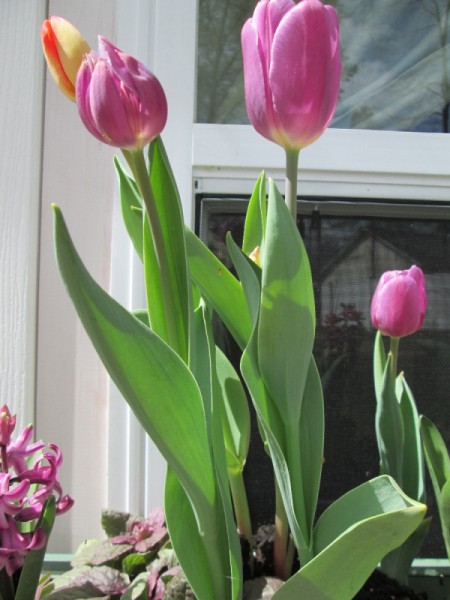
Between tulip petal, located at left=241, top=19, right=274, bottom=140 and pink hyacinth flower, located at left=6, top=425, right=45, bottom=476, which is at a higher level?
tulip petal, located at left=241, top=19, right=274, bottom=140

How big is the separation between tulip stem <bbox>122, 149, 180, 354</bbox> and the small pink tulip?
0.77ft

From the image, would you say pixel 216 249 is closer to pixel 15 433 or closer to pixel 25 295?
pixel 25 295

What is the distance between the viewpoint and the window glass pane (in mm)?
997

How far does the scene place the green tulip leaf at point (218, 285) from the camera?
1.68ft

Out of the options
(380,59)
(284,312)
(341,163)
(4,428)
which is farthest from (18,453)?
(380,59)

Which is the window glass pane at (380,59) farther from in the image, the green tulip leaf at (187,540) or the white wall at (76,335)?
the green tulip leaf at (187,540)

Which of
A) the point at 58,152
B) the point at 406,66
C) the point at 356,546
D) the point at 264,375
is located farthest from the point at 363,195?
the point at 356,546

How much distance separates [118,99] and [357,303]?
647 mm

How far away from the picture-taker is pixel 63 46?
1.41 feet

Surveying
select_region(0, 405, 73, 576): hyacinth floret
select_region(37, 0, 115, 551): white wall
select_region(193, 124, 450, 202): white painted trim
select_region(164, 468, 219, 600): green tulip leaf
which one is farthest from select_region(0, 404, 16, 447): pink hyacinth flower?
select_region(193, 124, 450, 202): white painted trim

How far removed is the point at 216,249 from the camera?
37.4 inches

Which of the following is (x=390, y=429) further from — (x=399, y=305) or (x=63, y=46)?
(x=63, y=46)

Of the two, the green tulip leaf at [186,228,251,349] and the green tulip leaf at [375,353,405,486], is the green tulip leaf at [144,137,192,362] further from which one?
the green tulip leaf at [375,353,405,486]

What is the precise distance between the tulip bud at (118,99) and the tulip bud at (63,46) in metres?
0.03
